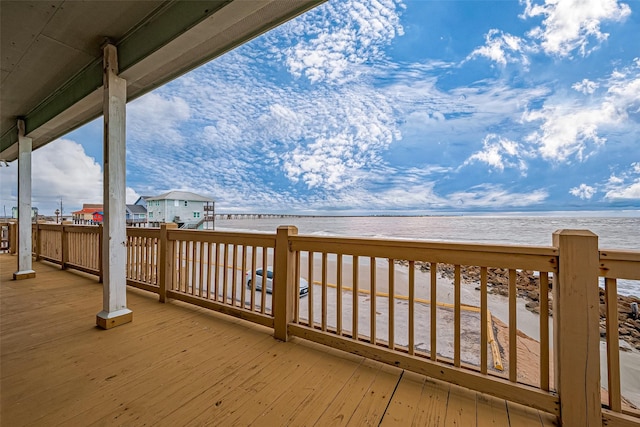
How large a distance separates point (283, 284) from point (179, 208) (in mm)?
25305

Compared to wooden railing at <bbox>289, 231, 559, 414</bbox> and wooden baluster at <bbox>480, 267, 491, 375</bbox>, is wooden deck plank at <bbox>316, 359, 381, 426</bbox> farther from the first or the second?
wooden baluster at <bbox>480, 267, 491, 375</bbox>

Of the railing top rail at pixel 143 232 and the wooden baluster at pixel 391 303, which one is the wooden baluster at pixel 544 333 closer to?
the wooden baluster at pixel 391 303

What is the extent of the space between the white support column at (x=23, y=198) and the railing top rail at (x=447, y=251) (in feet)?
16.4

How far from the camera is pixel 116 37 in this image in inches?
95.0

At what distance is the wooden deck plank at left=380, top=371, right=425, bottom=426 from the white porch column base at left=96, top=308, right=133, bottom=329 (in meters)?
2.55

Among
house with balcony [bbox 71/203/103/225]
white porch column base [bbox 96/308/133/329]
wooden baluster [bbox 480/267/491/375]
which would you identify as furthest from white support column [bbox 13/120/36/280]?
house with balcony [bbox 71/203/103/225]

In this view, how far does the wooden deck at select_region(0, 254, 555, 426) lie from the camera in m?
1.38

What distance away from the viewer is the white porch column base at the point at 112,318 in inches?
96.5

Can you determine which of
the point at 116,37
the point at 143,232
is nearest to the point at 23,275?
the point at 143,232

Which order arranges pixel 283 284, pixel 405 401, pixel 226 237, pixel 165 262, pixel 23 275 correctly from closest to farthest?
pixel 405 401
pixel 283 284
pixel 226 237
pixel 165 262
pixel 23 275

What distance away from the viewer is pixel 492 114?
90.5ft

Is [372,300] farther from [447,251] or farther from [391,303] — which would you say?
[447,251]

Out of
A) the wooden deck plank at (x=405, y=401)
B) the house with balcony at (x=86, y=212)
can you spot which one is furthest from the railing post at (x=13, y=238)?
the house with balcony at (x=86, y=212)

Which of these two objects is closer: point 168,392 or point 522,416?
point 522,416
